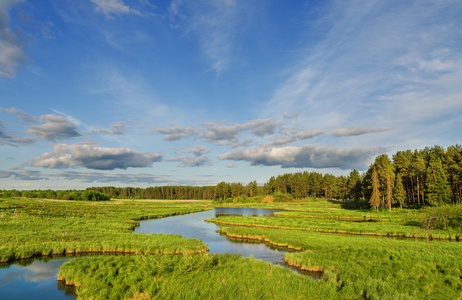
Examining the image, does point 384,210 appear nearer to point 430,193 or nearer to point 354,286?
point 430,193

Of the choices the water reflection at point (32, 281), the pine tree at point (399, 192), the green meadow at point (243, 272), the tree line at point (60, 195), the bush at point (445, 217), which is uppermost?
the pine tree at point (399, 192)

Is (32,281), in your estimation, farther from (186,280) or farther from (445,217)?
(445,217)

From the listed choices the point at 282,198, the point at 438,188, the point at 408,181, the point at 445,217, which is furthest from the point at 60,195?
the point at 438,188

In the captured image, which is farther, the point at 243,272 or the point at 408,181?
the point at 408,181

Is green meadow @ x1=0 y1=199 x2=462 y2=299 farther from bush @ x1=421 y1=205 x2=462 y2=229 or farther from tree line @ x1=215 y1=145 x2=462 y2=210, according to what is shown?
tree line @ x1=215 y1=145 x2=462 y2=210

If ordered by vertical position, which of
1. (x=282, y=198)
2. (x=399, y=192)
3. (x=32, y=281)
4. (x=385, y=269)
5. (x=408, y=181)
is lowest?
(x=282, y=198)

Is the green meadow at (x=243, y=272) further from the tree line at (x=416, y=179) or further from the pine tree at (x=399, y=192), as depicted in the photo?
the pine tree at (x=399, y=192)

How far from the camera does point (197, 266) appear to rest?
2050 cm

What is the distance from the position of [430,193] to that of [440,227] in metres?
31.5

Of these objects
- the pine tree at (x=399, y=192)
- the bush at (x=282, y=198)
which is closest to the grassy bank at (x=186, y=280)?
the pine tree at (x=399, y=192)

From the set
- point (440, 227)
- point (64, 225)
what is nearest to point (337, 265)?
point (440, 227)

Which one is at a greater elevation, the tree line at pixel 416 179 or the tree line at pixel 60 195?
the tree line at pixel 416 179

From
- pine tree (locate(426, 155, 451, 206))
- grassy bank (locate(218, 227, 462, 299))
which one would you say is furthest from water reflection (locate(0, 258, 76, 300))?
pine tree (locate(426, 155, 451, 206))

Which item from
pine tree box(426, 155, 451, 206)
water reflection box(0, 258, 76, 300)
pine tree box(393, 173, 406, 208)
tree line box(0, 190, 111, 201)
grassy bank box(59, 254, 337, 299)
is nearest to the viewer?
grassy bank box(59, 254, 337, 299)
